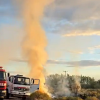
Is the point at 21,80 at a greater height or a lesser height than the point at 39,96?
greater

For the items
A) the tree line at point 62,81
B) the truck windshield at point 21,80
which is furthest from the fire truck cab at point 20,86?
the tree line at point 62,81

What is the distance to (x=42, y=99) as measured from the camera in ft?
101

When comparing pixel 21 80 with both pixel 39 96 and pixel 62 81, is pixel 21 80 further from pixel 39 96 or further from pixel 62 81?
pixel 62 81

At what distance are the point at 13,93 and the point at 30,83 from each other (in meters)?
2.42

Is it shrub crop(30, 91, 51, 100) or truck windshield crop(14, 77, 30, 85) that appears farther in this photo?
truck windshield crop(14, 77, 30, 85)

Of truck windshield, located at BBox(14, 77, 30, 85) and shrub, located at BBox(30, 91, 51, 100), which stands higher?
truck windshield, located at BBox(14, 77, 30, 85)

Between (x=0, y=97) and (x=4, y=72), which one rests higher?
(x=4, y=72)

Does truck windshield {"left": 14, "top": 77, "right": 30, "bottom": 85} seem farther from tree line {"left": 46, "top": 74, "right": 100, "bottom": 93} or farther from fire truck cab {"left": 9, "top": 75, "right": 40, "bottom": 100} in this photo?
tree line {"left": 46, "top": 74, "right": 100, "bottom": 93}

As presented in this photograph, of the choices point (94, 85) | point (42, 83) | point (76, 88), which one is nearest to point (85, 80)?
point (94, 85)

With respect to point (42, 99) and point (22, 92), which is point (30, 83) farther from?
point (42, 99)

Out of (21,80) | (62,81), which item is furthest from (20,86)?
(62,81)

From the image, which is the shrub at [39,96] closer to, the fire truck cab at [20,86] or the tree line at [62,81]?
the fire truck cab at [20,86]

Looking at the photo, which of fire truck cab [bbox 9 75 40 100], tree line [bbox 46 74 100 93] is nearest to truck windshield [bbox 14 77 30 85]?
fire truck cab [bbox 9 75 40 100]

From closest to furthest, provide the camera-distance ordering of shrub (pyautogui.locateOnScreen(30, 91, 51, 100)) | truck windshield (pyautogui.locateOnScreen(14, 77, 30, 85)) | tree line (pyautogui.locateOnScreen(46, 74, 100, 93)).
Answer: shrub (pyautogui.locateOnScreen(30, 91, 51, 100))
truck windshield (pyautogui.locateOnScreen(14, 77, 30, 85))
tree line (pyautogui.locateOnScreen(46, 74, 100, 93))
